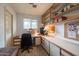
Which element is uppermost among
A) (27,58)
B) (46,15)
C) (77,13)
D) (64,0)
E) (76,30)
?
(46,15)

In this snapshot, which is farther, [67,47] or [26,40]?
[26,40]

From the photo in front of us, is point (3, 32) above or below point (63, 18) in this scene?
below

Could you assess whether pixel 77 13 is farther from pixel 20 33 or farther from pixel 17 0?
pixel 20 33

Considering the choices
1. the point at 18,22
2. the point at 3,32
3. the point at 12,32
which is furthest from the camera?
the point at 12,32

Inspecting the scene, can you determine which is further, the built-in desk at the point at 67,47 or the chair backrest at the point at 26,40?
the chair backrest at the point at 26,40

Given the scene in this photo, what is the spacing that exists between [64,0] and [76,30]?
1548mm

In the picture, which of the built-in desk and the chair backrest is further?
the chair backrest

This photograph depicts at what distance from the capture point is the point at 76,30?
208 centimetres

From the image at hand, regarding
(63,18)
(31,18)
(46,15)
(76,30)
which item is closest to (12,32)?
(31,18)

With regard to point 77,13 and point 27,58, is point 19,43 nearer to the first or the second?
point 77,13

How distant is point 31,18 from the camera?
3.08 meters

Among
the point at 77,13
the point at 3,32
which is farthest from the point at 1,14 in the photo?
the point at 77,13

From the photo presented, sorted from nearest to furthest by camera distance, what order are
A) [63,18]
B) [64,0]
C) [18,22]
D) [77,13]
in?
[64,0]
[77,13]
[63,18]
[18,22]

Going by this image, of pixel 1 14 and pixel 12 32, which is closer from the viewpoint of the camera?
pixel 1 14
